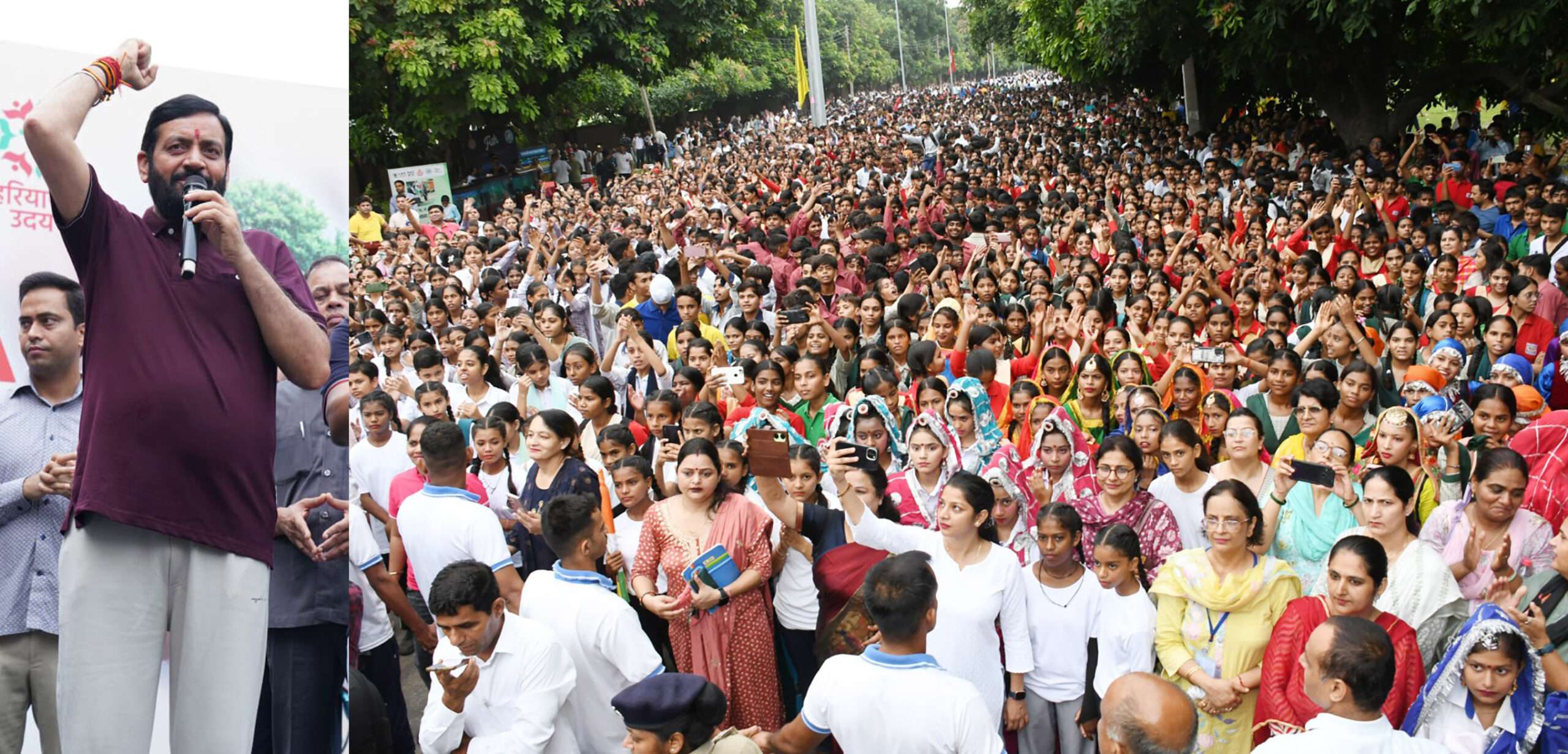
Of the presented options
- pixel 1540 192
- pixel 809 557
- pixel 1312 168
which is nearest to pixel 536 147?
pixel 1312 168

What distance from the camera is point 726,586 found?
11.7 feet

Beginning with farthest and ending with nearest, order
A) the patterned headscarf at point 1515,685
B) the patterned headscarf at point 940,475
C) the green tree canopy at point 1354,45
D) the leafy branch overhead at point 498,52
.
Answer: the leafy branch overhead at point 498,52
the green tree canopy at point 1354,45
the patterned headscarf at point 940,475
the patterned headscarf at point 1515,685

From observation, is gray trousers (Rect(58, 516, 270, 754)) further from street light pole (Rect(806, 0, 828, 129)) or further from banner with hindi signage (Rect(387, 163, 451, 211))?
street light pole (Rect(806, 0, 828, 129))

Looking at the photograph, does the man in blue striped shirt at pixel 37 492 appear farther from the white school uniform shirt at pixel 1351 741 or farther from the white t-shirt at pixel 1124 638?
the white t-shirt at pixel 1124 638

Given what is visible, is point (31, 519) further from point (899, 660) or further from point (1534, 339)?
point (1534, 339)

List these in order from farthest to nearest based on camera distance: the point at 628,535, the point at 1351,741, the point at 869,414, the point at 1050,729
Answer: the point at 869,414 → the point at 628,535 → the point at 1050,729 → the point at 1351,741

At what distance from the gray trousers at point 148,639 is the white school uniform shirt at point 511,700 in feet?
2.28

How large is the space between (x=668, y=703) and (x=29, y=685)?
1224 millimetres

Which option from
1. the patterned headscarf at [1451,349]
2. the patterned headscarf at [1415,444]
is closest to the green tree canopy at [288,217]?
the patterned headscarf at [1415,444]

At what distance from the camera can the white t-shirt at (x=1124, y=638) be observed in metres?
3.39

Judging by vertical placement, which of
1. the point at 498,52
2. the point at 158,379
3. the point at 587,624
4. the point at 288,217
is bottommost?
the point at 587,624

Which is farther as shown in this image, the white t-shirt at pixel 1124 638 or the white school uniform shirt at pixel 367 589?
the white school uniform shirt at pixel 367 589

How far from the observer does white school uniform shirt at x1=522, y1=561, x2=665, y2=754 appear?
307cm

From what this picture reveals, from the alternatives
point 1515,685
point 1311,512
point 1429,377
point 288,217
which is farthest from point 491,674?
point 1429,377
